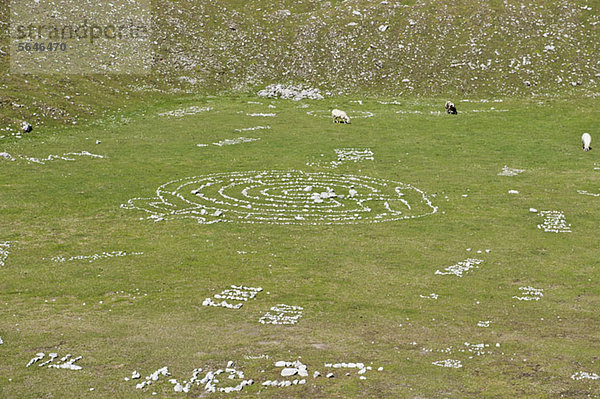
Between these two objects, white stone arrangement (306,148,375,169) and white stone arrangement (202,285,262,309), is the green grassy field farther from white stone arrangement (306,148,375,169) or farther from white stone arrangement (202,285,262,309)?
white stone arrangement (306,148,375,169)

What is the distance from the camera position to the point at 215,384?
1927 cm

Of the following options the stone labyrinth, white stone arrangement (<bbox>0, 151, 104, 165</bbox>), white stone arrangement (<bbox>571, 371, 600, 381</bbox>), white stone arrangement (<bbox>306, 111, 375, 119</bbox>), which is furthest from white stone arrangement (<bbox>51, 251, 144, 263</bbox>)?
white stone arrangement (<bbox>306, 111, 375, 119</bbox>)

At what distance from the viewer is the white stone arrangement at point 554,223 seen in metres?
36.9

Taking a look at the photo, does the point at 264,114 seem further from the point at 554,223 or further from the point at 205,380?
the point at 205,380

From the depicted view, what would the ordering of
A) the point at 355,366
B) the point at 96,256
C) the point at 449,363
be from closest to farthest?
the point at 355,366, the point at 449,363, the point at 96,256

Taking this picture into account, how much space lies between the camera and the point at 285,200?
4322cm

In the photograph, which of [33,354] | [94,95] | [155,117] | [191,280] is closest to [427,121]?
[155,117]

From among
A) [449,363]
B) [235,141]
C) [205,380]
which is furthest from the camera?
[235,141]

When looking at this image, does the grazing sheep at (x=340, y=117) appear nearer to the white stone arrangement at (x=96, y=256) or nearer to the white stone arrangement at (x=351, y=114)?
the white stone arrangement at (x=351, y=114)

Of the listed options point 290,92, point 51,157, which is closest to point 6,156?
point 51,157

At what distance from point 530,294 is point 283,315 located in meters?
10.0

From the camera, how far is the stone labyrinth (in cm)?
3950

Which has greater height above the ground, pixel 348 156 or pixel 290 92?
pixel 290 92

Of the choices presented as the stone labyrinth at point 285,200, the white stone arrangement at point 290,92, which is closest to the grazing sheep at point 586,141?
the stone labyrinth at point 285,200
